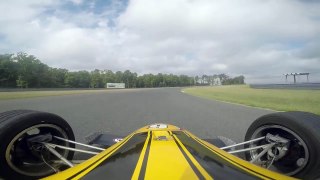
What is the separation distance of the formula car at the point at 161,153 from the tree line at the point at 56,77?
84.7 metres

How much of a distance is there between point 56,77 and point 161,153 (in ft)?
390

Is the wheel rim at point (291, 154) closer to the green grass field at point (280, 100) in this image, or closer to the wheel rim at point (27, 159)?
the wheel rim at point (27, 159)

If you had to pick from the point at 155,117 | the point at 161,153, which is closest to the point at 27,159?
the point at 161,153

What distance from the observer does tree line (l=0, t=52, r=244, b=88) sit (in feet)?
270

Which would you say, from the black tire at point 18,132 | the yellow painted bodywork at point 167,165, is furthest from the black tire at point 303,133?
the black tire at point 18,132

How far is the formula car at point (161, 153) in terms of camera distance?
75.5 inches

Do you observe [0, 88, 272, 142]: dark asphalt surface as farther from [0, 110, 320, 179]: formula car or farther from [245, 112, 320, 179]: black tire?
[245, 112, 320, 179]: black tire

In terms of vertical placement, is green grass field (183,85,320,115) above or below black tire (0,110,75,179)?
below

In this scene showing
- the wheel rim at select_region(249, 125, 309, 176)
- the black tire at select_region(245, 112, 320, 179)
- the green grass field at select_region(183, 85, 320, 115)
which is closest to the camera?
the black tire at select_region(245, 112, 320, 179)

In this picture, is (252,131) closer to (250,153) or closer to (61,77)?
(250,153)

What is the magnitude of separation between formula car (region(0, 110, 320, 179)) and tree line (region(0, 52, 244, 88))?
278 ft

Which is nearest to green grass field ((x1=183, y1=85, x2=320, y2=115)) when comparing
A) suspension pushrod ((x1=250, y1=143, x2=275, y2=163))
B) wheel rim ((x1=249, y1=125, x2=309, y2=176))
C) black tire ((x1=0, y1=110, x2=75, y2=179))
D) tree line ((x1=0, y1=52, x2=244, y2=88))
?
wheel rim ((x1=249, y1=125, x2=309, y2=176))

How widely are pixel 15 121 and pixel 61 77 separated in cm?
12371

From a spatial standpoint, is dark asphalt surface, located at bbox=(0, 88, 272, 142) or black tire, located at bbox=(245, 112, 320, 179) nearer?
black tire, located at bbox=(245, 112, 320, 179)
